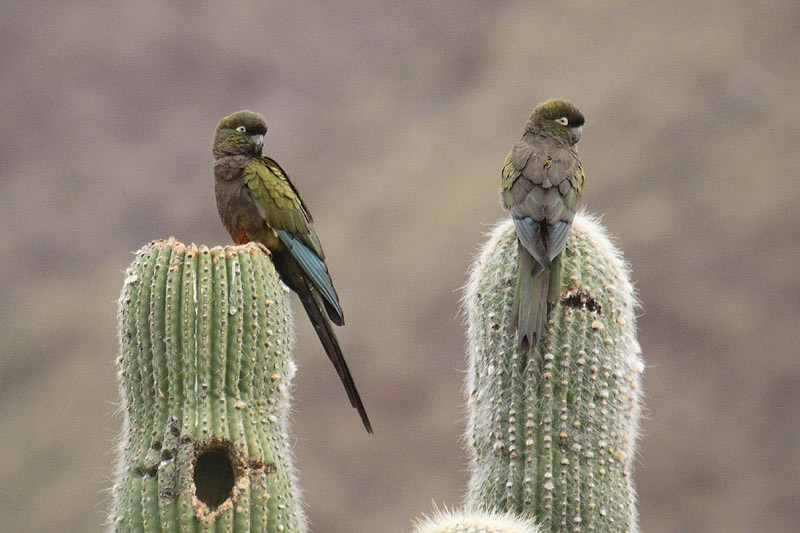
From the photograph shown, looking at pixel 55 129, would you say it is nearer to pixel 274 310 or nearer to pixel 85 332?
pixel 85 332

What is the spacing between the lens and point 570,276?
495 cm

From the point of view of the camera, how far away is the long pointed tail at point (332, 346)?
5.18 m

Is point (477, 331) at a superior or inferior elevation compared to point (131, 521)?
superior

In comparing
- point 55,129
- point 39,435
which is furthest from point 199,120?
point 39,435

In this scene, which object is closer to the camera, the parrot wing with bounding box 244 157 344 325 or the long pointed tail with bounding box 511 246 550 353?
the long pointed tail with bounding box 511 246 550 353

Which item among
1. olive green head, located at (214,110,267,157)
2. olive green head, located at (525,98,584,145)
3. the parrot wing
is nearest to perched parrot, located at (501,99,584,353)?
olive green head, located at (525,98,584,145)

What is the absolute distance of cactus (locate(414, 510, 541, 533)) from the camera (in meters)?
3.95

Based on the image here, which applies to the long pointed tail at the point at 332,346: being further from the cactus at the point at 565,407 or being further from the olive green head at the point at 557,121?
the olive green head at the point at 557,121

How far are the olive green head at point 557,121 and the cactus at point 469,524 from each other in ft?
7.62

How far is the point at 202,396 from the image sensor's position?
165 inches

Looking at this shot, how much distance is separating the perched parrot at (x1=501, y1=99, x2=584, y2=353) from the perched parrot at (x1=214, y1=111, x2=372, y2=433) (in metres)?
0.96

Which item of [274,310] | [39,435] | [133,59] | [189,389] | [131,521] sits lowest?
[131,521]

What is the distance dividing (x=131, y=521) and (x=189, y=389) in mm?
516

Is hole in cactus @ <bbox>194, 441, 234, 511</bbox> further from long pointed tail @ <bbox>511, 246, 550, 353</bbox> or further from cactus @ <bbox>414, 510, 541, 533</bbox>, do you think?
long pointed tail @ <bbox>511, 246, 550, 353</bbox>
